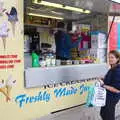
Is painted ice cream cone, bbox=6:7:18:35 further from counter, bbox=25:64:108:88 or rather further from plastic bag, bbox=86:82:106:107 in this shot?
plastic bag, bbox=86:82:106:107

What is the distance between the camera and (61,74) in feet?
21.4

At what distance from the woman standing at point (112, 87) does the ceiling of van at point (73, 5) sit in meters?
1.28

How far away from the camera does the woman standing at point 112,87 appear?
238 inches

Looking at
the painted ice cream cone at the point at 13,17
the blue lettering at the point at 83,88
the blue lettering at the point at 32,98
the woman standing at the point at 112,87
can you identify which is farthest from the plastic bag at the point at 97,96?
the painted ice cream cone at the point at 13,17

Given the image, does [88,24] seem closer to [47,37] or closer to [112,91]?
[47,37]

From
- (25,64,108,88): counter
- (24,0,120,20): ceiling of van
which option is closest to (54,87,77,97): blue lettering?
(25,64,108,88): counter

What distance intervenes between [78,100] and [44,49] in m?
1.21

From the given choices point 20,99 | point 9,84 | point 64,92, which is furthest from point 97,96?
point 9,84

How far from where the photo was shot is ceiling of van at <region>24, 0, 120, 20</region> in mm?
6230

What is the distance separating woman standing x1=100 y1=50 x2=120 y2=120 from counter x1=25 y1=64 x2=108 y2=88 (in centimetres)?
79

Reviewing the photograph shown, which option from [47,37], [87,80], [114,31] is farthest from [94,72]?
[114,31]

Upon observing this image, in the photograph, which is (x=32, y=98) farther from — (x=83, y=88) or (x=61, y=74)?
(x=83, y=88)

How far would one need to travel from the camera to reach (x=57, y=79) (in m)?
6.38

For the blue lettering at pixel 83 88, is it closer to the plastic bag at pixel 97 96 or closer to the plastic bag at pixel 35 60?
the plastic bag at pixel 97 96
